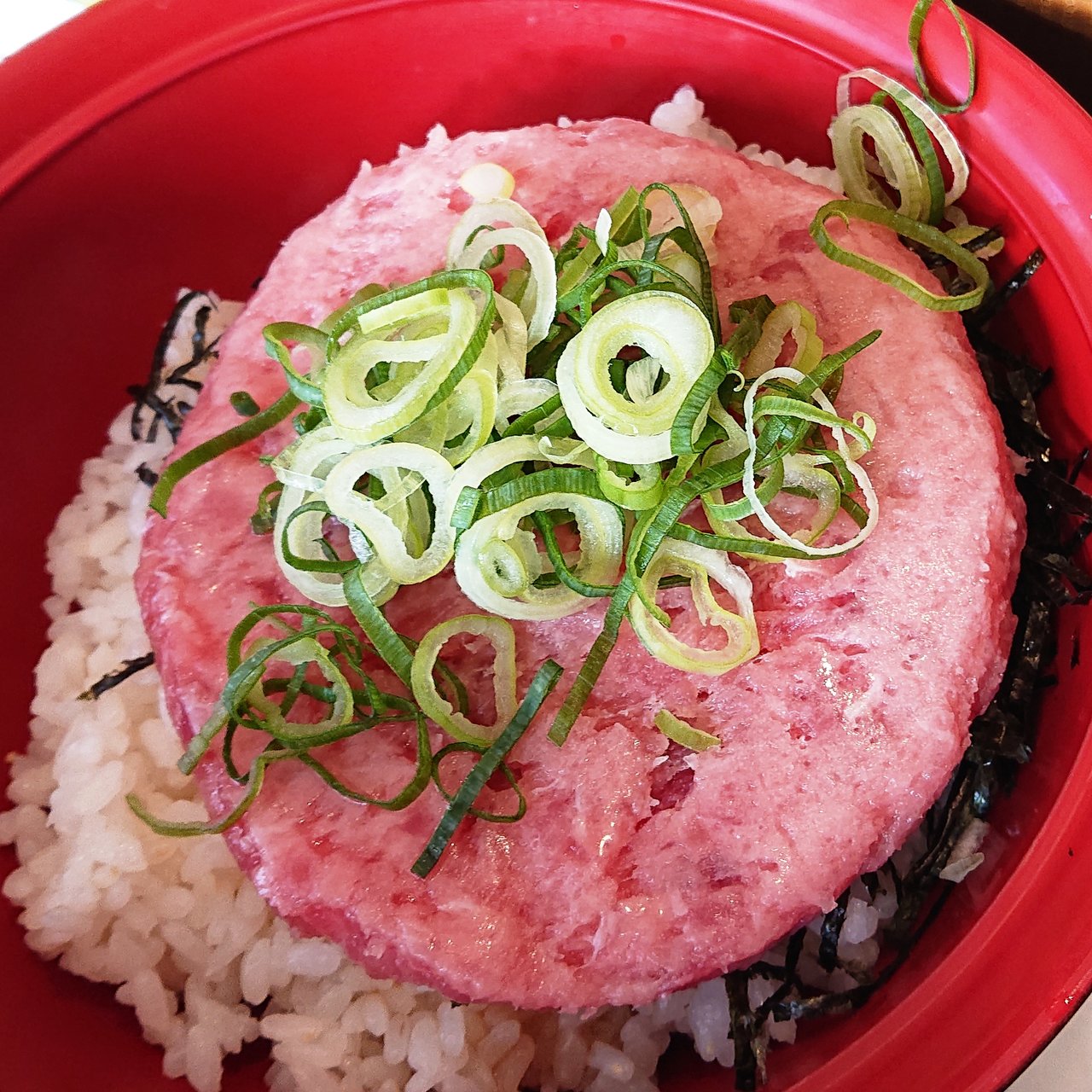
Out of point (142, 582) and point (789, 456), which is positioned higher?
point (789, 456)

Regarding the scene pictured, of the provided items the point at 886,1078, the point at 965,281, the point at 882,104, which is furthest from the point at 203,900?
the point at 882,104

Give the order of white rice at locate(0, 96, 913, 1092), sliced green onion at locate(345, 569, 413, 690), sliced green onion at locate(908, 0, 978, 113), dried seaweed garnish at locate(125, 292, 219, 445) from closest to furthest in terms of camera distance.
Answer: sliced green onion at locate(345, 569, 413, 690), white rice at locate(0, 96, 913, 1092), sliced green onion at locate(908, 0, 978, 113), dried seaweed garnish at locate(125, 292, 219, 445)

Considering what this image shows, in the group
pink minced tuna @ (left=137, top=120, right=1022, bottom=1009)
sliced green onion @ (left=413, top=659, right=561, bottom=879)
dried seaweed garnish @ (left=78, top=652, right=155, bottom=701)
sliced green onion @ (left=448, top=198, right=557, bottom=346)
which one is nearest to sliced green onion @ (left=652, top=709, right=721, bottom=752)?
pink minced tuna @ (left=137, top=120, right=1022, bottom=1009)

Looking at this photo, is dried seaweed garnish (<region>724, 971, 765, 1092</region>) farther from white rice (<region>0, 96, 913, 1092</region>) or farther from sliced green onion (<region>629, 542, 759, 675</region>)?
sliced green onion (<region>629, 542, 759, 675</region>)

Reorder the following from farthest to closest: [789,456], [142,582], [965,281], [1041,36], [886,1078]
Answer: [1041,36] < [965,281] < [142,582] < [789,456] < [886,1078]

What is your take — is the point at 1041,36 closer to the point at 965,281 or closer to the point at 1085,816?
the point at 965,281

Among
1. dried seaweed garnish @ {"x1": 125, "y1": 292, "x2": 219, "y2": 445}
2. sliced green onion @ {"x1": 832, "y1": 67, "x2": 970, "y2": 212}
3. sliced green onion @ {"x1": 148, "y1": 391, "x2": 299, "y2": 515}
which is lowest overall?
sliced green onion @ {"x1": 148, "y1": 391, "x2": 299, "y2": 515}

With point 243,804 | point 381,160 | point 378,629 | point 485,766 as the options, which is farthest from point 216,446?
point 381,160
